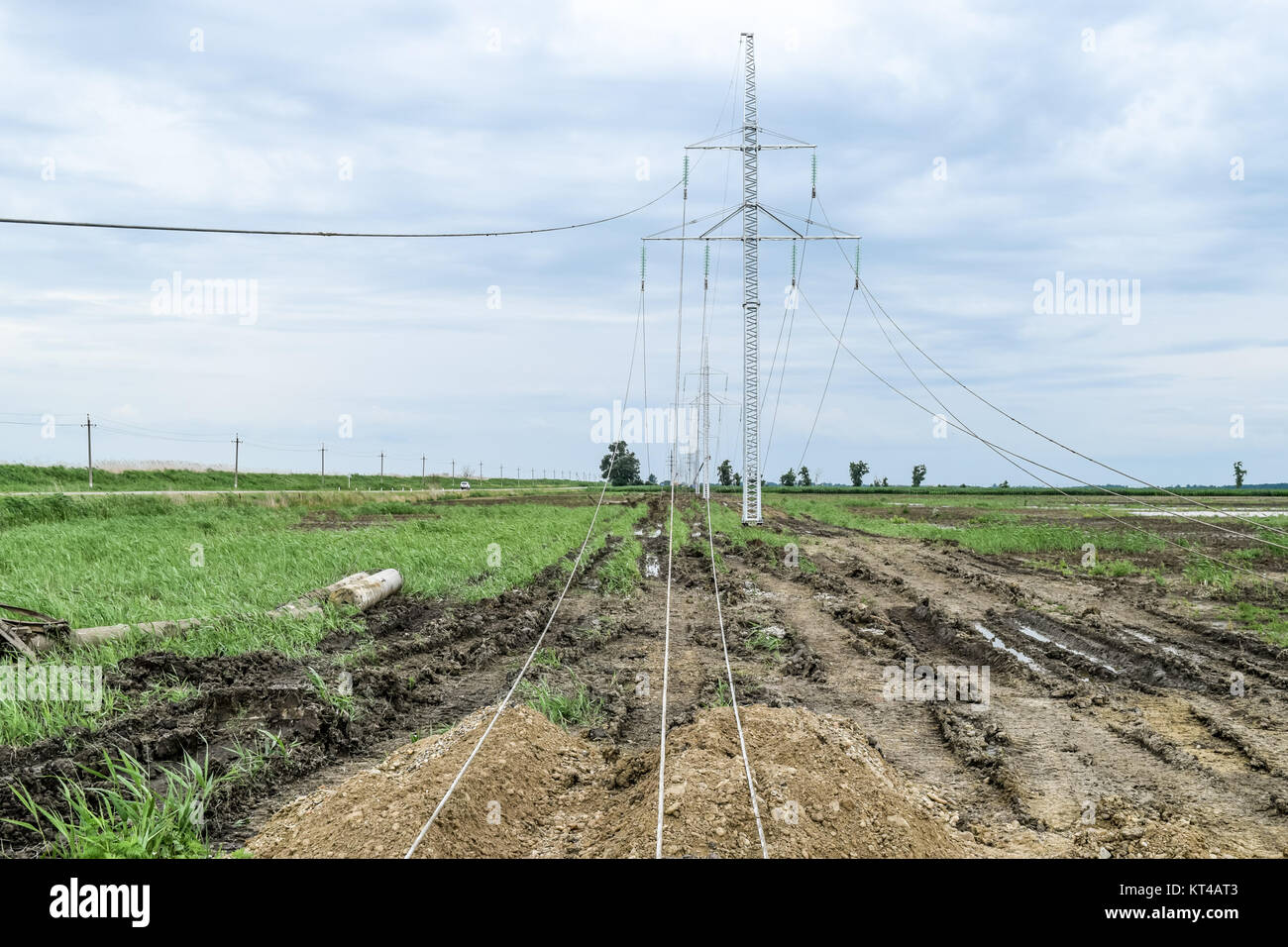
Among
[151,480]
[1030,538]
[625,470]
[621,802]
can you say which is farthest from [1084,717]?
[625,470]

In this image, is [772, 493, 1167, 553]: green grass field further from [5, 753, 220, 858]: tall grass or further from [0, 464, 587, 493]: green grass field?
[0, 464, 587, 493]: green grass field

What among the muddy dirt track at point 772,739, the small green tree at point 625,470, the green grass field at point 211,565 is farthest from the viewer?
the small green tree at point 625,470

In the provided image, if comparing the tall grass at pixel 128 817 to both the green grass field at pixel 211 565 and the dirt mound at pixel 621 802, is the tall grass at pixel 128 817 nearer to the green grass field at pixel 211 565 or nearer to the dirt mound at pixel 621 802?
the dirt mound at pixel 621 802

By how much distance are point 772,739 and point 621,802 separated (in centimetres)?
125

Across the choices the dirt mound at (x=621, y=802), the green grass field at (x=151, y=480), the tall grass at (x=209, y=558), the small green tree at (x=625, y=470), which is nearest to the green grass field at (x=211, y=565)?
the tall grass at (x=209, y=558)

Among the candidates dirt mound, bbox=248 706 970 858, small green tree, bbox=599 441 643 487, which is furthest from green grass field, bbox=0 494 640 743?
small green tree, bbox=599 441 643 487

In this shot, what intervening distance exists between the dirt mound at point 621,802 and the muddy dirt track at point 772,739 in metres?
0.02

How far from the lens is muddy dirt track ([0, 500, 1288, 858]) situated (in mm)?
4926

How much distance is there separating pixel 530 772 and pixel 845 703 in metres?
3.46

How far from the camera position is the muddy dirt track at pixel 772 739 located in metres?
4.93

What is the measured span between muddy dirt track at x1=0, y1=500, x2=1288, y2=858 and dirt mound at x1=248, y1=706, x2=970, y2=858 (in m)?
0.02

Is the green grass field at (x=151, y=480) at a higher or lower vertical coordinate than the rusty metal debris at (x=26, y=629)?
higher

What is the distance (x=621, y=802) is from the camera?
5.46m

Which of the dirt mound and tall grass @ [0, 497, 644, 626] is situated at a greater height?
tall grass @ [0, 497, 644, 626]
